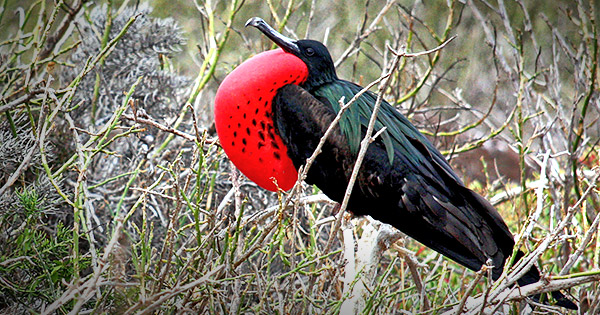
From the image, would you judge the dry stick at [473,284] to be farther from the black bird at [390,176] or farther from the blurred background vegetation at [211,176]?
the black bird at [390,176]

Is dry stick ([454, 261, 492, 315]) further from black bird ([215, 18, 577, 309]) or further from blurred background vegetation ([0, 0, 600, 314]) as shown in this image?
black bird ([215, 18, 577, 309])

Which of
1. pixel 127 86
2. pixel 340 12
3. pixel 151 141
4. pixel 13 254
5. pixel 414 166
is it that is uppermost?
pixel 340 12

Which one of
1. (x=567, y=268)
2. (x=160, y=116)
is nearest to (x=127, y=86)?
(x=160, y=116)

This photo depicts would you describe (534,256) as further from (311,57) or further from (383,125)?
(311,57)

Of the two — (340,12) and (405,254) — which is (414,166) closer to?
(405,254)

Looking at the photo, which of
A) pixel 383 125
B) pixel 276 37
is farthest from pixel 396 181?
pixel 276 37

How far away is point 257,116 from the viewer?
1.70 meters

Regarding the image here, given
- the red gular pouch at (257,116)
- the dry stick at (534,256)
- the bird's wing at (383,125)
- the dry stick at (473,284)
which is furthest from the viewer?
the bird's wing at (383,125)

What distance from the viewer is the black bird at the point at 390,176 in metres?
1.67

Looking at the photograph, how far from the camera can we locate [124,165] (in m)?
2.61

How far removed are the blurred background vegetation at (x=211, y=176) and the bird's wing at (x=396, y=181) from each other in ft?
0.40

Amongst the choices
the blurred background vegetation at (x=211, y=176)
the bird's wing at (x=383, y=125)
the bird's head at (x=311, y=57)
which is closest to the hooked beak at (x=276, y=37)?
the bird's head at (x=311, y=57)

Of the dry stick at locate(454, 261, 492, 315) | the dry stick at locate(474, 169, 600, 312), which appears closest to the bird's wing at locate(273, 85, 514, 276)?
the dry stick at locate(474, 169, 600, 312)

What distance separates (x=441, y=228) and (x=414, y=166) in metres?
0.19
